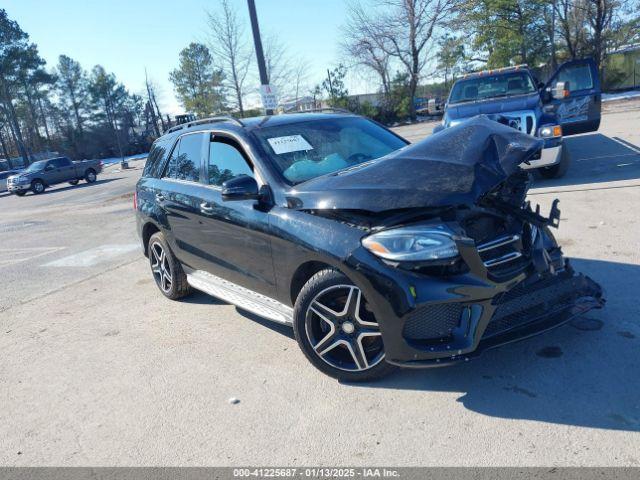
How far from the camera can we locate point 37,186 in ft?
88.3

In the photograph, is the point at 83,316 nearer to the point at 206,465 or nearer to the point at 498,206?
the point at 206,465

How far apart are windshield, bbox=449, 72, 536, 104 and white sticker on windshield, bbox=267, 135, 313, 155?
681cm

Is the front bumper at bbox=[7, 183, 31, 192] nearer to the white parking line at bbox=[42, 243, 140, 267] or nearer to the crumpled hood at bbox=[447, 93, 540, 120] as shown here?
the white parking line at bbox=[42, 243, 140, 267]

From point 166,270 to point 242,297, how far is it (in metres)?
1.70

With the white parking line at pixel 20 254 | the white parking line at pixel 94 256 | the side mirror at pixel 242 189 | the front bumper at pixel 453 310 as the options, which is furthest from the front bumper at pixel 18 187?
the front bumper at pixel 453 310

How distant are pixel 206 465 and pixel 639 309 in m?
3.21

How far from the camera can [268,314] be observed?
12.8 ft

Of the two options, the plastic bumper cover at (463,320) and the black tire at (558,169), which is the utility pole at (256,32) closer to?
the black tire at (558,169)

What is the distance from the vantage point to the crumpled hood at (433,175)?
303 centimetres

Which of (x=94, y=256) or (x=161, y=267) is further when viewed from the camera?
(x=94, y=256)

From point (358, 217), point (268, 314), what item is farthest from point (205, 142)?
point (358, 217)

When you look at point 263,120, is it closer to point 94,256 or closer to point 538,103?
point 94,256

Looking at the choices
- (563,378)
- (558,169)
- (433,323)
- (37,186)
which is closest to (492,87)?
(558,169)

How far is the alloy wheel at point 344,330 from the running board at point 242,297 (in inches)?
13.0
